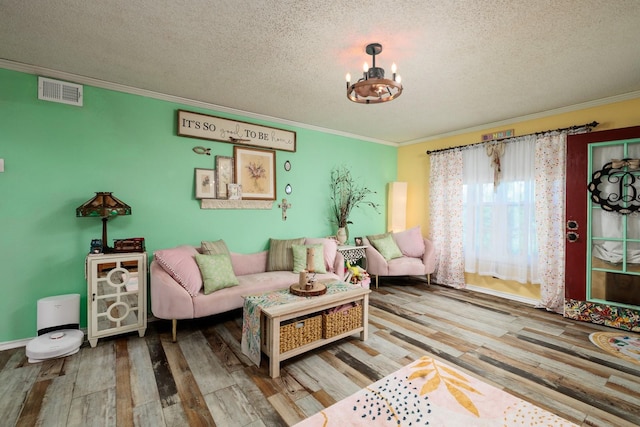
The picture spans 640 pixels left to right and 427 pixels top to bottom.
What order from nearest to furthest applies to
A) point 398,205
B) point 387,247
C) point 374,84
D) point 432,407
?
point 432,407 < point 374,84 < point 387,247 < point 398,205

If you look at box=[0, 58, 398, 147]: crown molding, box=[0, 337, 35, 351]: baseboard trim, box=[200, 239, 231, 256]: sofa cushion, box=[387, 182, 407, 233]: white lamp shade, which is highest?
box=[0, 58, 398, 147]: crown molding

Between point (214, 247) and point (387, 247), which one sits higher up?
point (214, 247)

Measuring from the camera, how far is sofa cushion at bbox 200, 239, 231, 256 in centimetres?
326

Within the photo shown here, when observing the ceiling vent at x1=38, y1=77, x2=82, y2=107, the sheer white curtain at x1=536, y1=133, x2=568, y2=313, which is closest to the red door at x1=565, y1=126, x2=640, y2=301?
the sheer white curtain at x1=536, y1=133, x2=568, y2=313

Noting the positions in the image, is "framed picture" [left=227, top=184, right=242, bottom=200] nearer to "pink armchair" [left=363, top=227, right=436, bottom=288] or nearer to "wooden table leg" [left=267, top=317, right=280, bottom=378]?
"wooden table leg" [left=267, top=317, right=280, bottom=378]

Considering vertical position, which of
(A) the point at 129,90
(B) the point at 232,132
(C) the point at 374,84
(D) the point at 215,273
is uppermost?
(A) the point at 129,90

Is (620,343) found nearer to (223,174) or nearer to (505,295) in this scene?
(505,295)

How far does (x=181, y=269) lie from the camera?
9.31ft

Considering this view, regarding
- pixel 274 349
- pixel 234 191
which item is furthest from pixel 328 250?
pixel 274 349

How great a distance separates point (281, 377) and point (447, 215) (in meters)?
3.78

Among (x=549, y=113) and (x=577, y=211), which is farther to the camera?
(x=549, y=113)

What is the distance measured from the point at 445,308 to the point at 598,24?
10.0 feet

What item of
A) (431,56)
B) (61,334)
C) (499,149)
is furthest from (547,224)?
(61,334)

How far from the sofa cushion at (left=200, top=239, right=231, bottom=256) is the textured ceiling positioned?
1685mm
